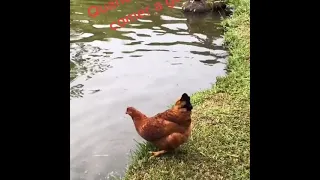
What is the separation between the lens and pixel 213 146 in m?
4.34

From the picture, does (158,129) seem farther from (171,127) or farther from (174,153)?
(174,153)

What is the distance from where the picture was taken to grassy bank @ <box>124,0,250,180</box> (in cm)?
391

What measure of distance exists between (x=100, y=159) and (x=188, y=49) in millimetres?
4119

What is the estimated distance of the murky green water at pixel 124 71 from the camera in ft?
15.7

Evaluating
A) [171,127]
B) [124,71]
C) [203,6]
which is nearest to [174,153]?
[171,127]

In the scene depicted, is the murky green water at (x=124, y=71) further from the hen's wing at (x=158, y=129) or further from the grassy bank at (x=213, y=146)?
the hen's wing at (x=158, y=129)

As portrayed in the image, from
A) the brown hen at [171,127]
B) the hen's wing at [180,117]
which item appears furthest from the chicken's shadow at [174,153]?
the hen's wing at [180,117]

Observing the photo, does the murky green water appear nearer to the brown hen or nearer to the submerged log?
the submerged log

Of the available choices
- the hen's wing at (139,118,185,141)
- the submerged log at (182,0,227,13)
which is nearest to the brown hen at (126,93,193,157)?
the hen's wing at (139,118,185,141)

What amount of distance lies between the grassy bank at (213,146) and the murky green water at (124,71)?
43cm
